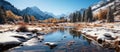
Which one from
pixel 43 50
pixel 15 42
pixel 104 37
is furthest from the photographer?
pixel 104 37

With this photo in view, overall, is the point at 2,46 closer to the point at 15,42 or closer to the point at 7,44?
the point at 7,44

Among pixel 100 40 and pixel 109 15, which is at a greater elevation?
pixel 109 15

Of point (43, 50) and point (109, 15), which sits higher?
point (109, 15)

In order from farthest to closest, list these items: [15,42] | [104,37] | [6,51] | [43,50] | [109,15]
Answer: [109,15] → [104,37] → [15,42] → [43,50] → [6,51]

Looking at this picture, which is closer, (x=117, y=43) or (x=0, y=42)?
(x=0, y=42)

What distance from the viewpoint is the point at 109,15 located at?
10331cm

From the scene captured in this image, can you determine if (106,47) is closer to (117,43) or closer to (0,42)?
(117,43)

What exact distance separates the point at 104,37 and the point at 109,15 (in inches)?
2943

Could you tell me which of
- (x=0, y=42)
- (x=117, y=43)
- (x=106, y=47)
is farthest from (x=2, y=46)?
(x=117, y=43)

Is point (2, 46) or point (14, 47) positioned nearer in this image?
point (2, 46)

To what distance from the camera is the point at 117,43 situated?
27.5m

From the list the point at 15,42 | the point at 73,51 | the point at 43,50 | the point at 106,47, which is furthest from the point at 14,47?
the point at 106,47

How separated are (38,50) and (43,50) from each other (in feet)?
2.82

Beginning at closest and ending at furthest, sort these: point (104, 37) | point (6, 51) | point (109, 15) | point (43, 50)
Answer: point (6, 51) → point (43, 50) → point (104, 37) → point (109, 15)
